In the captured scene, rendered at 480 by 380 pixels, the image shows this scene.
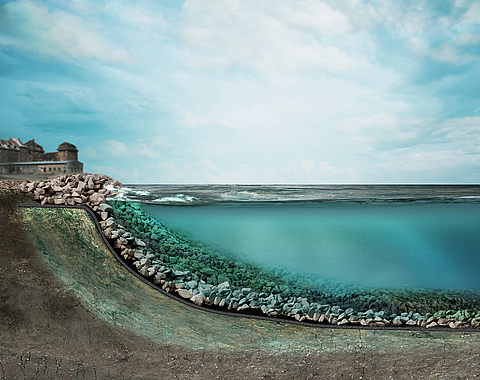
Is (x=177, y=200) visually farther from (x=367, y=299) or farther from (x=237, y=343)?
(x=367, y=299)

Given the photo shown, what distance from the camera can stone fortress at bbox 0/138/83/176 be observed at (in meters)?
5.13

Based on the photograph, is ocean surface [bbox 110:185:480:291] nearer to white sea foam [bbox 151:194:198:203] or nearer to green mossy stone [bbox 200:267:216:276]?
white sea foam [bbox 151:194:198:203]

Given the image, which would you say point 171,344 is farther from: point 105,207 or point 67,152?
point 67,152

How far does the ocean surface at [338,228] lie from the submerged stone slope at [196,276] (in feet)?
1.73

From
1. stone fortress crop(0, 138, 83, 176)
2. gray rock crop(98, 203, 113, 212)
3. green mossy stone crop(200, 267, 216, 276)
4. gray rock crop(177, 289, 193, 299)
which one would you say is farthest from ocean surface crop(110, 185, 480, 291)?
gray rock crop(177, 289, 193, 299)

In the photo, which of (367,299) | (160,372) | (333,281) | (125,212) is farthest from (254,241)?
(160,372)

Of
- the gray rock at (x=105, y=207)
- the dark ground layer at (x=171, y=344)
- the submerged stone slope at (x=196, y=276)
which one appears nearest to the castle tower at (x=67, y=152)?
the submerged stone slope at (x=196, y=276)

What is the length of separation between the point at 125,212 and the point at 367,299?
5.58m

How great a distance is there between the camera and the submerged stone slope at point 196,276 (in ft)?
15.8

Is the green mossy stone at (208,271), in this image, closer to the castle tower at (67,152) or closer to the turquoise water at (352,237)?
the turquoise water at (352,237)

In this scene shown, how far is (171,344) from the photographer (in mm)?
3857

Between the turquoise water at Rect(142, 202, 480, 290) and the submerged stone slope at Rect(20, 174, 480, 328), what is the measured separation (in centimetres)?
78

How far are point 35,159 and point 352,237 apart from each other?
10683 mm

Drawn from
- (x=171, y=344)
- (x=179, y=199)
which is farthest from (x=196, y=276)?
(x=179, y=199)
